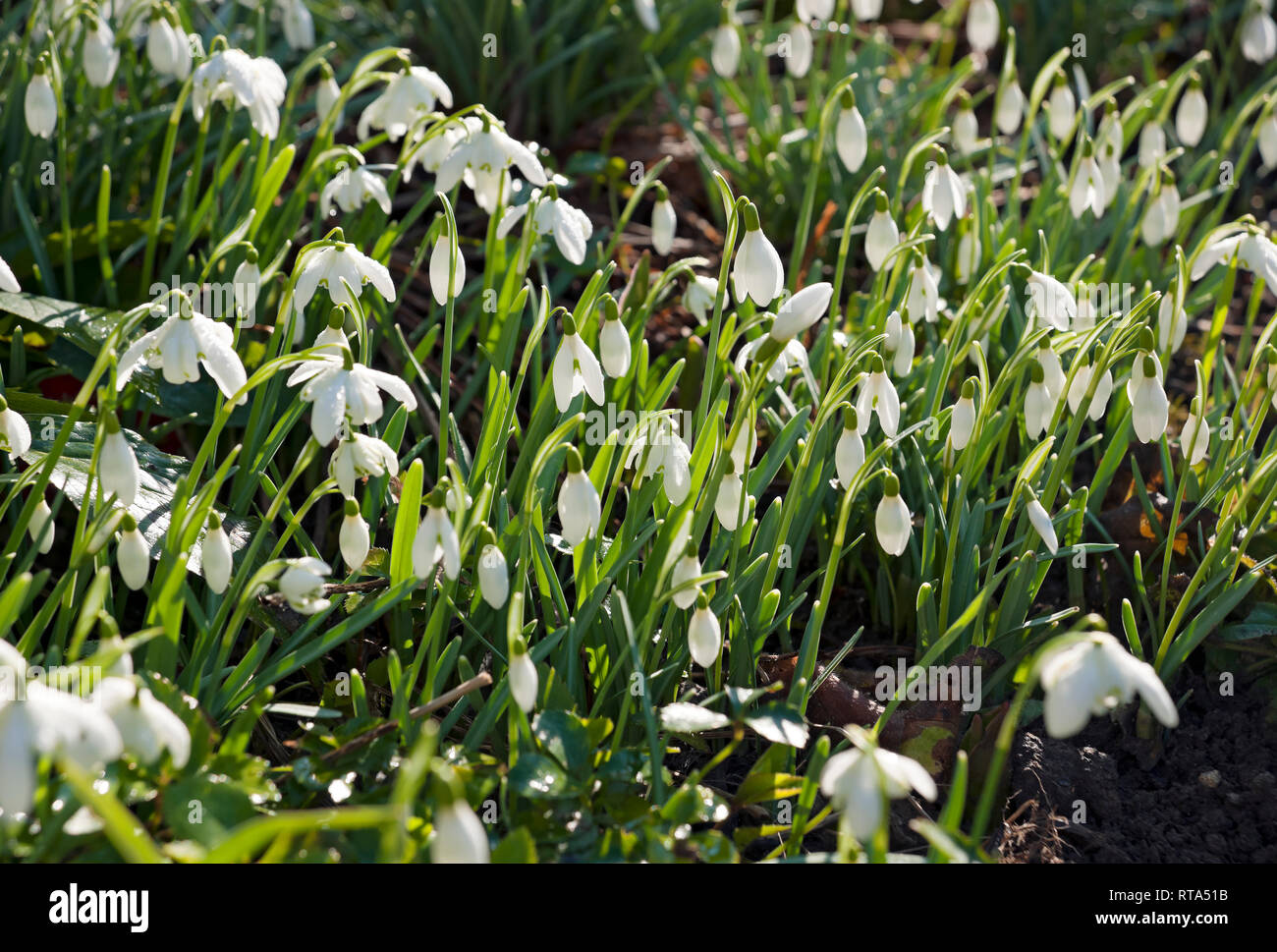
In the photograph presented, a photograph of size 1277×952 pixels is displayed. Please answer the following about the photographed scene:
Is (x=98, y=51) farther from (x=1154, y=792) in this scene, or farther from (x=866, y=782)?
(x=1154, y=792)

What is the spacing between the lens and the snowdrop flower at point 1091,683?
1359 millimetres

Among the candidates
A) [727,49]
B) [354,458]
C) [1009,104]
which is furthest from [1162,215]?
[354,458]

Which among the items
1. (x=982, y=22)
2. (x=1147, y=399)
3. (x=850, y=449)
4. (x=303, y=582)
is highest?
(x=982, y=22)

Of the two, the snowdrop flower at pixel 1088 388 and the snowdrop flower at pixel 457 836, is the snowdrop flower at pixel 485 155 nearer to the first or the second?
the snowdrop flower at pixel 1088 388

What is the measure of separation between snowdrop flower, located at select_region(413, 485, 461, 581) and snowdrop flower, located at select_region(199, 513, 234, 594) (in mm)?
269

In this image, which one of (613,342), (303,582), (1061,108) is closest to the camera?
(303,582)

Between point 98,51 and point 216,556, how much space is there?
4.70 ft

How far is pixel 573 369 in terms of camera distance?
1878 millimetres

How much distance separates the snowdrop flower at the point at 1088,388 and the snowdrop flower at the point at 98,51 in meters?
2.03

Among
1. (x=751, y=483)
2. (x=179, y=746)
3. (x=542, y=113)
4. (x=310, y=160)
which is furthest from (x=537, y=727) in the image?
(x=542, y=113)

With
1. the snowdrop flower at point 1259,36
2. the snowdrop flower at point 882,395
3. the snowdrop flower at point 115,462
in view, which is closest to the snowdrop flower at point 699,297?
the snowdrop flower at point 882,395

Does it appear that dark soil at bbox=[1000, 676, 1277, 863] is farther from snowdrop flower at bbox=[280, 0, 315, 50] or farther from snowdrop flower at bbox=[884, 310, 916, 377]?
snowdrop flower at bbox=[280, 0, 315, 50]

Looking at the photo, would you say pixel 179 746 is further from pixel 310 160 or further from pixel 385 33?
pixel 385 33

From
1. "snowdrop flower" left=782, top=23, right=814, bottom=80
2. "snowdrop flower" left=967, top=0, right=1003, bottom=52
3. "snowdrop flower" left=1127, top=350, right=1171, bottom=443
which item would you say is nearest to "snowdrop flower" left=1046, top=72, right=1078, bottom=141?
"snowdrop flower" left=967, top=0, right=1003, bottom=52
